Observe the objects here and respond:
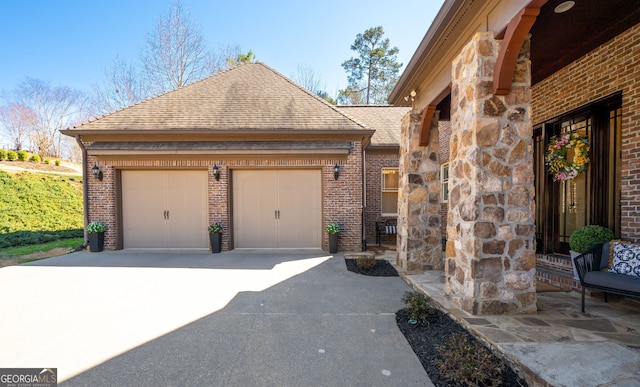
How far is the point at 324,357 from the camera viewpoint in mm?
2643

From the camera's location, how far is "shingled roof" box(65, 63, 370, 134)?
24.9 ft

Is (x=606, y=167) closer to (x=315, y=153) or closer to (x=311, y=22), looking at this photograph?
(x=315, y=153)

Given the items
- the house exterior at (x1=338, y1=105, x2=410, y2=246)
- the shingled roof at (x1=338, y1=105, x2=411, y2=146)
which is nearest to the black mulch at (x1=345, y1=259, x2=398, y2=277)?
the house exterior at (x1=338, y1=105, x2=410, y2=246)

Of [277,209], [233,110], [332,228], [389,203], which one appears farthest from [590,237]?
[233,110]

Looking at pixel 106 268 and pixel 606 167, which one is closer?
pixel 606 167

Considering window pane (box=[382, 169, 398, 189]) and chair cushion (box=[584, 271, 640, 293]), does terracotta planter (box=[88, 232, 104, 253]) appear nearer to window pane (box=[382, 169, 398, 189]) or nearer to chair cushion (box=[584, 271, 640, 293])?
window pane (box=[382, 169, 398, 189])

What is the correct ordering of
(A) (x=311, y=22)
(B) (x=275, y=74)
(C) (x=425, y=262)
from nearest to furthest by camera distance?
(C) (x=425, y=262) < (B) (x=275, y=74) < (A) (x=311, y=22)

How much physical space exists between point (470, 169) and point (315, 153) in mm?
4773

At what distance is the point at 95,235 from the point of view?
745 centimetres

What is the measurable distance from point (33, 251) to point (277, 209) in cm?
704

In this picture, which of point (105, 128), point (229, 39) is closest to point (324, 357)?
point (105, 128)

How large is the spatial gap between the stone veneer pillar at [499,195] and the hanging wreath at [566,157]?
6.70 ft

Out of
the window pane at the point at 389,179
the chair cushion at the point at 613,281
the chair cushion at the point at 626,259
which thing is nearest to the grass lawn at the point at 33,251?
the window pane at the point at 389,179

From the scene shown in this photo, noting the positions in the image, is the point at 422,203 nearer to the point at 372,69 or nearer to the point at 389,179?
the point at 389,179
